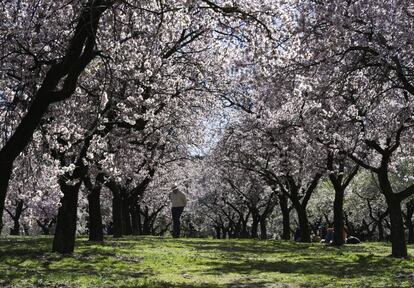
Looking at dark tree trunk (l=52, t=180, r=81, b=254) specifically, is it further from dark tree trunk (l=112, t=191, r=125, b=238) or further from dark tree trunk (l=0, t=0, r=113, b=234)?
dark tree trunk (l=112, t=191, r=125, b=238)

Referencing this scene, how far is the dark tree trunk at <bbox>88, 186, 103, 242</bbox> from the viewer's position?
20.2 meters

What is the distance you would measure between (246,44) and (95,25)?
3307mm

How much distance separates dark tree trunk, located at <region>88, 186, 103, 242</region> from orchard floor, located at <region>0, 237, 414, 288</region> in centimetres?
318

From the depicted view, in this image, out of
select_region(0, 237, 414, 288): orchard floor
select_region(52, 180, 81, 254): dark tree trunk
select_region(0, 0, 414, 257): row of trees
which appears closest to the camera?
select_region(0, 0, 414, 257): row of trees

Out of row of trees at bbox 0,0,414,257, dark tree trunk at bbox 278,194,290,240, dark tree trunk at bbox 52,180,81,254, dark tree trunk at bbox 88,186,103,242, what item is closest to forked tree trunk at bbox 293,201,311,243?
row of trees at bbox 0,0,414,257

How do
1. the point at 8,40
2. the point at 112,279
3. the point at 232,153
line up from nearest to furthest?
the point at 8,40 < the point at 112,279 < the point at 232,153

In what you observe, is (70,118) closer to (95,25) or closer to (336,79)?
(95,25)

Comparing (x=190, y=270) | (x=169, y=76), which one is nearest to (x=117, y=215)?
(x=169, y=76)

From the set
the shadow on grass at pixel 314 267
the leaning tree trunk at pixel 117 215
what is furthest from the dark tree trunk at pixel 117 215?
the shadow on grass at pixel 314 267

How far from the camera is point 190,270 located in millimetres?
13742

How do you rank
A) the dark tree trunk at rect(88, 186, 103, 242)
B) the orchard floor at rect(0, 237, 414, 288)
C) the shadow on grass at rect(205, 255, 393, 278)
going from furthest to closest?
the dark tree trunk at rect(88, 186, 103, 242)
the shadow on grass at rect(205, 255, 393, 278)
the orchard floor at rect(0, 237, 414, 288)

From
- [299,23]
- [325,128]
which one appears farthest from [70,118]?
[325,128]

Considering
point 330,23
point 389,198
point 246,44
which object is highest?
point 330,23

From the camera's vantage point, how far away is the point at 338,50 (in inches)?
512
